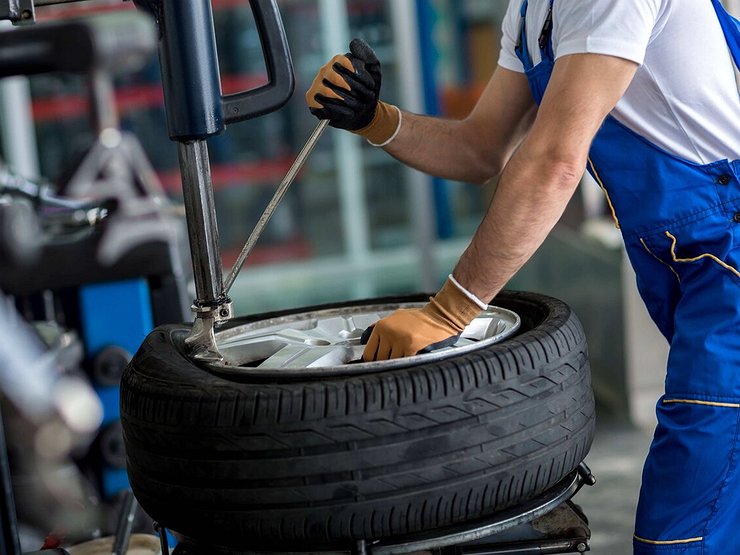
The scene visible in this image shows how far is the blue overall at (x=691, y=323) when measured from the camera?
49.4 inches

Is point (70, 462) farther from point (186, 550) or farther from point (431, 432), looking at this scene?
point (431, 432)

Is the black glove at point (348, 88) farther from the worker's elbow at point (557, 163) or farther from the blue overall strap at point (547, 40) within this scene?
the worker's elbow at point (557, 163)

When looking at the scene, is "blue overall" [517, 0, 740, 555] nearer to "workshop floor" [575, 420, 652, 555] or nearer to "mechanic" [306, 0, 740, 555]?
"mechanic" [306, 0, 740, 555]

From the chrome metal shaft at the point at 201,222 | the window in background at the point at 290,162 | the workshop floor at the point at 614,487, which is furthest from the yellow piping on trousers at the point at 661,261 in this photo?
the window in background at the point at 290,162

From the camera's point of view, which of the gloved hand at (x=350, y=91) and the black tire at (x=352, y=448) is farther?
the gloved hand at (x=350, y=91)

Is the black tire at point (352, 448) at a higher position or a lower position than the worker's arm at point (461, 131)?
lower

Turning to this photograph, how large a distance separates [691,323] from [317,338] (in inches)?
20.0

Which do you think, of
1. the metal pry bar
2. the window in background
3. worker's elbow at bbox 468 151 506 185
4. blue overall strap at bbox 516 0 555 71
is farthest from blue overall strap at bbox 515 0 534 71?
the window in background

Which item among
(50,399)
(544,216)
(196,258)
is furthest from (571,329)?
(50,399)

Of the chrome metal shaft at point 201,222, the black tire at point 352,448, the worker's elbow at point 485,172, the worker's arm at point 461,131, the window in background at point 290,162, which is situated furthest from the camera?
the window in background at point 290,162

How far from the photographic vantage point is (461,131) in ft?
5.38

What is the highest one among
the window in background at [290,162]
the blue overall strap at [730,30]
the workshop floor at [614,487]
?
the blue overall strap at [730,30]

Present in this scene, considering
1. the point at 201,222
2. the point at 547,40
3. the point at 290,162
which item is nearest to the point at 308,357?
the point at 201,222

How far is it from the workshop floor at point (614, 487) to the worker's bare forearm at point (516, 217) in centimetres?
132
